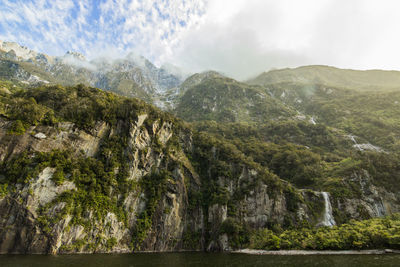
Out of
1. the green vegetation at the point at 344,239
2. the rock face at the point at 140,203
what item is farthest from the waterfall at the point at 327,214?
the green vegetation at the point at 344,239

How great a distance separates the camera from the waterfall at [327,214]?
6716 cm

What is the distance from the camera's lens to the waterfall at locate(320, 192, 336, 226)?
6716 cm

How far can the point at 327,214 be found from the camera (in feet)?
226

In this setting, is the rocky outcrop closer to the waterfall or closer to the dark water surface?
the waterfall

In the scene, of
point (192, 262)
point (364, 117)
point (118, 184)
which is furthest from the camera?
point (364, 117)

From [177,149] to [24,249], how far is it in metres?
49.4

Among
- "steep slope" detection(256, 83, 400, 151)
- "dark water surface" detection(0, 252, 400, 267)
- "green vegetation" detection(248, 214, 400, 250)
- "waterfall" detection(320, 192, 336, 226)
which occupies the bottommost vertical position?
"dark water surface" detection(0, 252, 400, 267)

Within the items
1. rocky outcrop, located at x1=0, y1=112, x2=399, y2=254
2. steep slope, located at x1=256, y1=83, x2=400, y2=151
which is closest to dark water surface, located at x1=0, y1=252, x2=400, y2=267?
rocky outcrop, located at x1=0, y1=112, x2=399, y2=254

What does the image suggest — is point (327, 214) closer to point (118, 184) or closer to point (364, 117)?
point (118, 184)

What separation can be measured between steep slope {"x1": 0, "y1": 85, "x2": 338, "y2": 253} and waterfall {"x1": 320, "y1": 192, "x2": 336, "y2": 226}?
1214 millimetres

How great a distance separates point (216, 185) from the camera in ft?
250

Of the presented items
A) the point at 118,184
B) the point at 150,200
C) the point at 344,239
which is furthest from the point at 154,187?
the point at 344,239

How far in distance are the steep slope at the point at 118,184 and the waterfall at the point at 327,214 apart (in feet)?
3.98

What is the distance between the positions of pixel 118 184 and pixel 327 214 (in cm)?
6676
